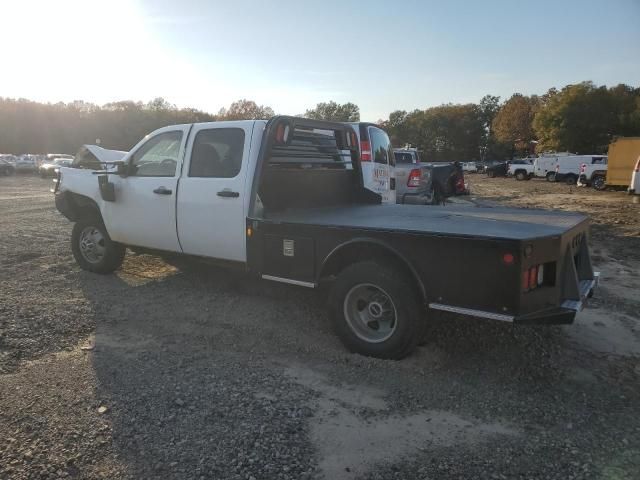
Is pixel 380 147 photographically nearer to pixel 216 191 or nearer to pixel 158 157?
pixel 158 157

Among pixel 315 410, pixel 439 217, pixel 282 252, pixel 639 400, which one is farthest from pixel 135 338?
pixel 639 400

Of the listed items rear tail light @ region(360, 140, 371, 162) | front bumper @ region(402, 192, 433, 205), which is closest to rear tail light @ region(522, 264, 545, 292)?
rear tail light @ region(360, 140, 371, 162)

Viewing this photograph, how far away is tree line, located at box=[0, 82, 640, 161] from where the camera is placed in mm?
55531

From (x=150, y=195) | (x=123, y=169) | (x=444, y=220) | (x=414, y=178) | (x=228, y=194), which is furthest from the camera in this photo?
(x=414, y=178)

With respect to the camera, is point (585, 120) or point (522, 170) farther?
point (585, 120)

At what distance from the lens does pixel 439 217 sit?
4844mm

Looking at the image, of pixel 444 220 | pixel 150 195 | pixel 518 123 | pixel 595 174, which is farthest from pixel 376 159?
pixel 518 123

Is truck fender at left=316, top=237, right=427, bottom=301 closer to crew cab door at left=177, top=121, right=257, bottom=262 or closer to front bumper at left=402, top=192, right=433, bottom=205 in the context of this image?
crew cab door at left=177, top=121, right=257, bottom=262

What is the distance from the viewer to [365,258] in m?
4.37

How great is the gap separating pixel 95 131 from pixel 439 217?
72.2 m

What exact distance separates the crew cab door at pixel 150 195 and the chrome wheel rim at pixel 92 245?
1.20ft

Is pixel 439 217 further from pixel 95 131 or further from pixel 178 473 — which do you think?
pixel 95 131

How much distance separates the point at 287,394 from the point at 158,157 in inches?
147

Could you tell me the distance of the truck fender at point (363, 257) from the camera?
3.96m
